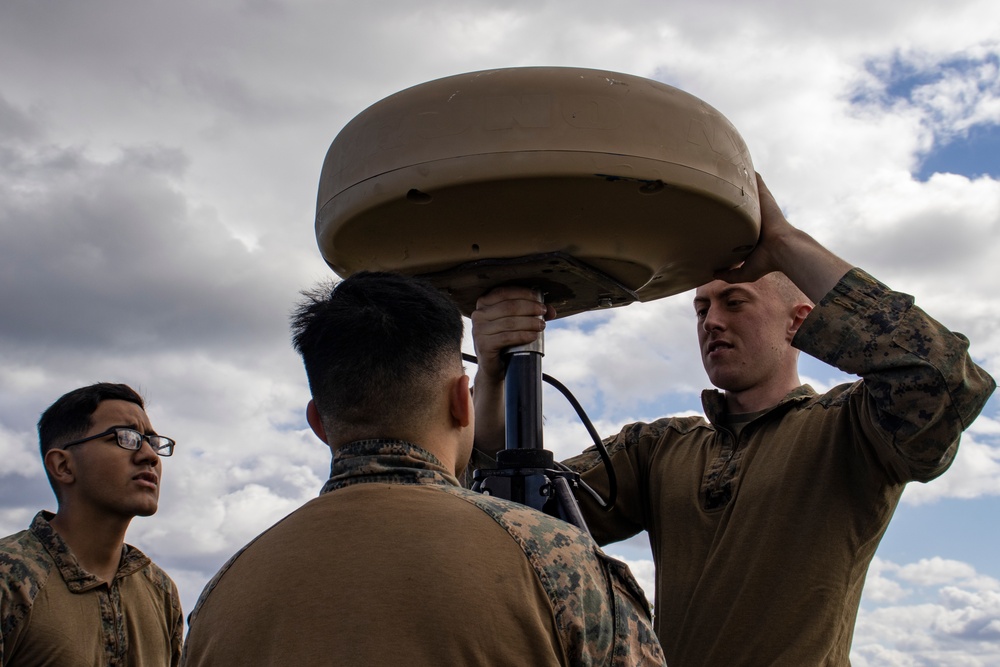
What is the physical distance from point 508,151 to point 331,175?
44 cm

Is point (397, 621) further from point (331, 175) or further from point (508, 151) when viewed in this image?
point (331, 175)

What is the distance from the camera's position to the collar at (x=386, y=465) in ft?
4.89

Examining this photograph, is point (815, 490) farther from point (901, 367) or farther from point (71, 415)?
point (71, 415)

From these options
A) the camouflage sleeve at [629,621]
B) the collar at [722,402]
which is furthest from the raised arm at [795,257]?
the camouflage sleeve at [629,621]

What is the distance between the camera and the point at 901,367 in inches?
88.0

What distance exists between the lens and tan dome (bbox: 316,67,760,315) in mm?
1846

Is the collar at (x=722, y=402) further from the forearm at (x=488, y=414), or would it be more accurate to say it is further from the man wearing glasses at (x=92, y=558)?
the man wearing glasses at (x=92, y=558)

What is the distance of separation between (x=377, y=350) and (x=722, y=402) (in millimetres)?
1627

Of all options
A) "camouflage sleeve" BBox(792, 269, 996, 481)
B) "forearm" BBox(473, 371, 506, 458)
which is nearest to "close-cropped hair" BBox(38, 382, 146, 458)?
A: "forearm" BBox(473, 371, 506, 458)

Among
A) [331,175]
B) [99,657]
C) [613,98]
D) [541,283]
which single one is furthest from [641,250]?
[99,657]

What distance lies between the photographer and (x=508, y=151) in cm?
183

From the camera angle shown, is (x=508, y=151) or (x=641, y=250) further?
(x=641, y=250)

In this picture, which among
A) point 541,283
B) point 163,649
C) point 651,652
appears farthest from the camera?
point 163,649

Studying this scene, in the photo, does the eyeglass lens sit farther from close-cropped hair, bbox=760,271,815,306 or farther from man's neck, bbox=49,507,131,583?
close-cropped hair, bbox=760,271,815,306
